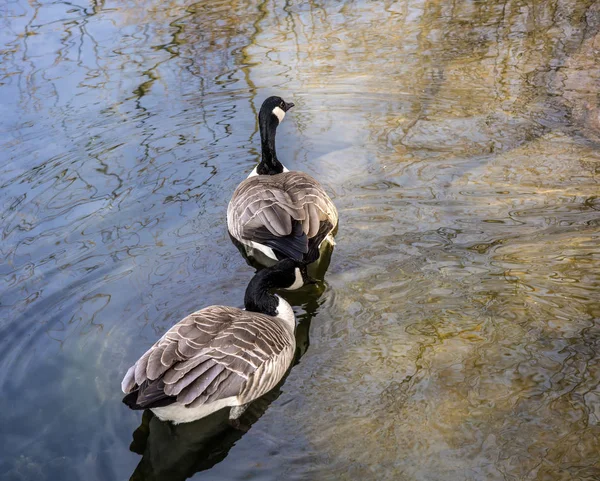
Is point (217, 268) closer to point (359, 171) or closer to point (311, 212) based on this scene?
point (311, 212)

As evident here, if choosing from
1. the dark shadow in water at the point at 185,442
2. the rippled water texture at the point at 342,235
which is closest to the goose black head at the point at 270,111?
the rippled water texture at the point at 342,235

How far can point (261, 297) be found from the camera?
4.55m

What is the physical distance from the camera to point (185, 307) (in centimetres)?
474

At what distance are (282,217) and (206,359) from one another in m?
1.62

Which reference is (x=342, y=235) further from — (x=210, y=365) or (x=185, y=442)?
(x=185, y=442)

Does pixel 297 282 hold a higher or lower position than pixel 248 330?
lower

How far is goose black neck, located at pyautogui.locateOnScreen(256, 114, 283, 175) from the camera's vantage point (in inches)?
242

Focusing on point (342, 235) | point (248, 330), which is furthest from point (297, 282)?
point (248, 330)

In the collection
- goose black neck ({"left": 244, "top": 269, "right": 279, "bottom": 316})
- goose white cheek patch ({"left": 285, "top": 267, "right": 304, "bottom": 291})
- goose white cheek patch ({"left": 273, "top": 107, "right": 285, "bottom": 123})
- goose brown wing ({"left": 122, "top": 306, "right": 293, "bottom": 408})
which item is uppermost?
goose white cheek patch ({"left": 273, "top": 107, "right": 285, "bottom": 123})

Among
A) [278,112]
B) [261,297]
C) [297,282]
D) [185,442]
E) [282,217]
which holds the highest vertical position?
[278,112]

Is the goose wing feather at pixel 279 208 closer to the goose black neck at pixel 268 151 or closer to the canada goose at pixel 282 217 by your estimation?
the canada goose at pixel 282 217

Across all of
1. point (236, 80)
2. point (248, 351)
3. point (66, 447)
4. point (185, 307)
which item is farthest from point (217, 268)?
point (236, 80)

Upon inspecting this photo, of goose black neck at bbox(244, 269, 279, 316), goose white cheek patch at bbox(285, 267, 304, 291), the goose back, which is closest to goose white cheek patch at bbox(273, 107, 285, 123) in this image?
the goose back

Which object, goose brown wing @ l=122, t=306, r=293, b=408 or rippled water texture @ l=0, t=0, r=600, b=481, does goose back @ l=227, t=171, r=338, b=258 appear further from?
goose brown wing @ l=122, t=306, r=293, b=408
